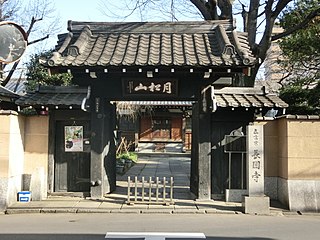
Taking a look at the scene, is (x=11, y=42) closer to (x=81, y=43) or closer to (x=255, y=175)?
(x=81, y=43)

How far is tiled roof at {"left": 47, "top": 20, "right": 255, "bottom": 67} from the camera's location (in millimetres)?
12133

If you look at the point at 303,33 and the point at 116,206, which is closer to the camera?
the point at 116,206

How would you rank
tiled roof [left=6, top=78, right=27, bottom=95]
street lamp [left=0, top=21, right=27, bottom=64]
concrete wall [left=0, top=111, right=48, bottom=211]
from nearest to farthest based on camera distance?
street lamp [left=0, top=21, right=27, bottom=64] → concrete wall [left=0, top=111, right=48, bottom=211] → tiled roof [left=6, top=78, right=27, bottom=95]

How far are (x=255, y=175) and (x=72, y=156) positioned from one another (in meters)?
6.13

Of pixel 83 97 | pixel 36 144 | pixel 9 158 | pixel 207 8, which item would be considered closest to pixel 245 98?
pixel 83 97

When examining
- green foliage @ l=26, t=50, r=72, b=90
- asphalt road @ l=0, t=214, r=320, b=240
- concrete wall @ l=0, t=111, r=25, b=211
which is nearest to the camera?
asphalt road @ l=0, t=214, r=320, b=240

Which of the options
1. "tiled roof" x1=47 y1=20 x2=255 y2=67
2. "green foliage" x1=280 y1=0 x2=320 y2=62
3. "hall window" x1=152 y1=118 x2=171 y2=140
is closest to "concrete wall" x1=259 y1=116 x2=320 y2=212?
"tiled roof" x1=47 y1=20 x2=255 y2=67

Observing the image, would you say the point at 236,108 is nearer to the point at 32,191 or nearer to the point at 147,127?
the point at 32,191

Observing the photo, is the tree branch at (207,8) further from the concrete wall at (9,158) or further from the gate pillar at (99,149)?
the concrete wall at (9,158)

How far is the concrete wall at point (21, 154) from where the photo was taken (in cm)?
1205

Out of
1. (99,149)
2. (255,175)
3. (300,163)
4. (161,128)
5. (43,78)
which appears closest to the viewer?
(255,175)

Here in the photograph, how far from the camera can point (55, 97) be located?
44.6 feet

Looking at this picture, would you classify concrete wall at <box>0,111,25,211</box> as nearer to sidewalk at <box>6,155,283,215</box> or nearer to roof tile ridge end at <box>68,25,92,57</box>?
sidewalk at <box>6,155,283,215</box>

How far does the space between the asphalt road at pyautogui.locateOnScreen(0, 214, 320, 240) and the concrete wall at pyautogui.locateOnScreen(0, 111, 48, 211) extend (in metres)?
1.43
